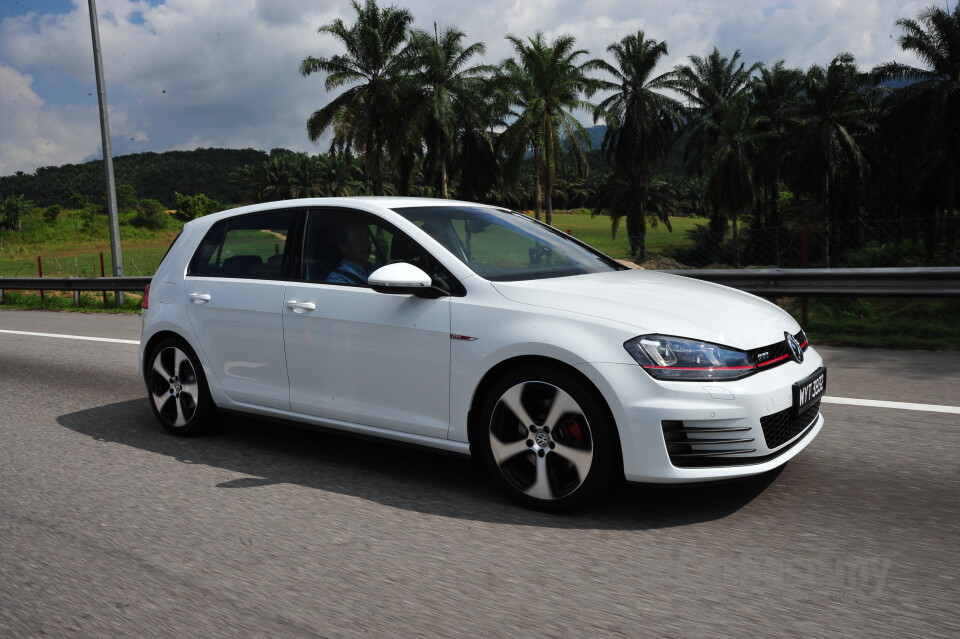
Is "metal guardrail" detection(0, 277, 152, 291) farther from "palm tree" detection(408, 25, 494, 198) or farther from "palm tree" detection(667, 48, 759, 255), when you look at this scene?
"palm tree" detection(667, 48, 759, 255)

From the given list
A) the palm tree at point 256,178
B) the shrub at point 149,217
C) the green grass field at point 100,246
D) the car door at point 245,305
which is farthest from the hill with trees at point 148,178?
the car door at point 245,305

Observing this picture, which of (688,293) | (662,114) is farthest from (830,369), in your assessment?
(662,114)

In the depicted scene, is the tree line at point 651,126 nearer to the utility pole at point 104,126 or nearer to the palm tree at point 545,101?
the palm tree at point 545,101

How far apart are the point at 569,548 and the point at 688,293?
151cm

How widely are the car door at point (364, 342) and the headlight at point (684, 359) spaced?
102 centimetres

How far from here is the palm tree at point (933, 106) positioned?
52.7m

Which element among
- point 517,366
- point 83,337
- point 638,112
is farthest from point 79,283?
point 638,112

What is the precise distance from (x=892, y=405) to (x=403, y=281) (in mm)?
3779

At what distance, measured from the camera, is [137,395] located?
24.6 ft

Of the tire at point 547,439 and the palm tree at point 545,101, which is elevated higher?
the palm tree at point 545,101

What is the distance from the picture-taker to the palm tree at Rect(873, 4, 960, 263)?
52.7 meters

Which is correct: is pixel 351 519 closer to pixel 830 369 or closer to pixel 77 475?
pixel 77 475

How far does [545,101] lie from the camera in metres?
49.4

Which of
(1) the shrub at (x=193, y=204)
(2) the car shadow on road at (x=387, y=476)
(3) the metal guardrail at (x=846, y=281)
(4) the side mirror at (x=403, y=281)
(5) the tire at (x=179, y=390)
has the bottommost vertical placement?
(2) the car shadow on road at (x=387, y=476)
